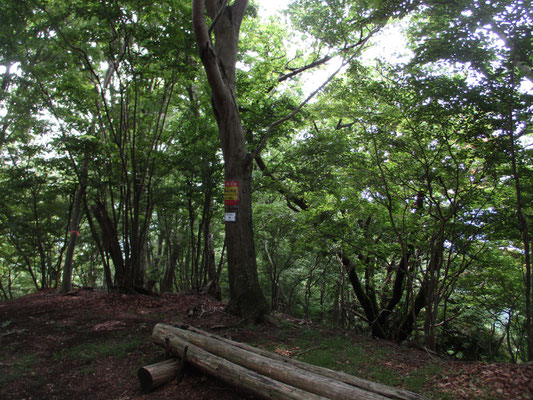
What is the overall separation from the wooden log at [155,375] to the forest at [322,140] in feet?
5.90

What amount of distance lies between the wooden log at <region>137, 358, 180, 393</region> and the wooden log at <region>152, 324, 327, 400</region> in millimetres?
180

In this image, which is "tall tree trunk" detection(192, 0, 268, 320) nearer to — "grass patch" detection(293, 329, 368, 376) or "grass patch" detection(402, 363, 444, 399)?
"grass patch" detection(293, 329, 368, 376)

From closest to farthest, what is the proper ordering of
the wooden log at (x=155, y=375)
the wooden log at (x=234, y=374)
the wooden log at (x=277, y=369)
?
the wooden log at (x=277, y=369)
the wooden log at (x=234, y=374)
the wooden log at (x=155, y=375)

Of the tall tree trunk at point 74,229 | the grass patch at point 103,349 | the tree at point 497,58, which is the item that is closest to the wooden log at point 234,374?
the grass patch at point 103,349

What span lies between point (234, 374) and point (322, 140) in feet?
19.2

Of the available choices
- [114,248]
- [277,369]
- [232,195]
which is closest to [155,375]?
[277,369]

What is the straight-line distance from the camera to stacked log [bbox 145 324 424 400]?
236 cm

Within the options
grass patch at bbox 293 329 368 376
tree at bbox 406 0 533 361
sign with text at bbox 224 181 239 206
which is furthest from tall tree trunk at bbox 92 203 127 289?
tree at bbox 406 0 533 361

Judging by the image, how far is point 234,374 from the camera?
2.86m

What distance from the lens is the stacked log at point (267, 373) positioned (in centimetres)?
236

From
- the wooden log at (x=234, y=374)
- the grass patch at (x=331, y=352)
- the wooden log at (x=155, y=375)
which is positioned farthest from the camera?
the grass patch at (x=331, y=352)

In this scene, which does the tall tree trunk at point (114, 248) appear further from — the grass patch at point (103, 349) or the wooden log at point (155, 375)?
the wooden log at point (155, 375)

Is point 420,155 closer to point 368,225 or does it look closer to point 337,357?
point 368,225

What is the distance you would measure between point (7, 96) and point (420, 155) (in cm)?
1145
